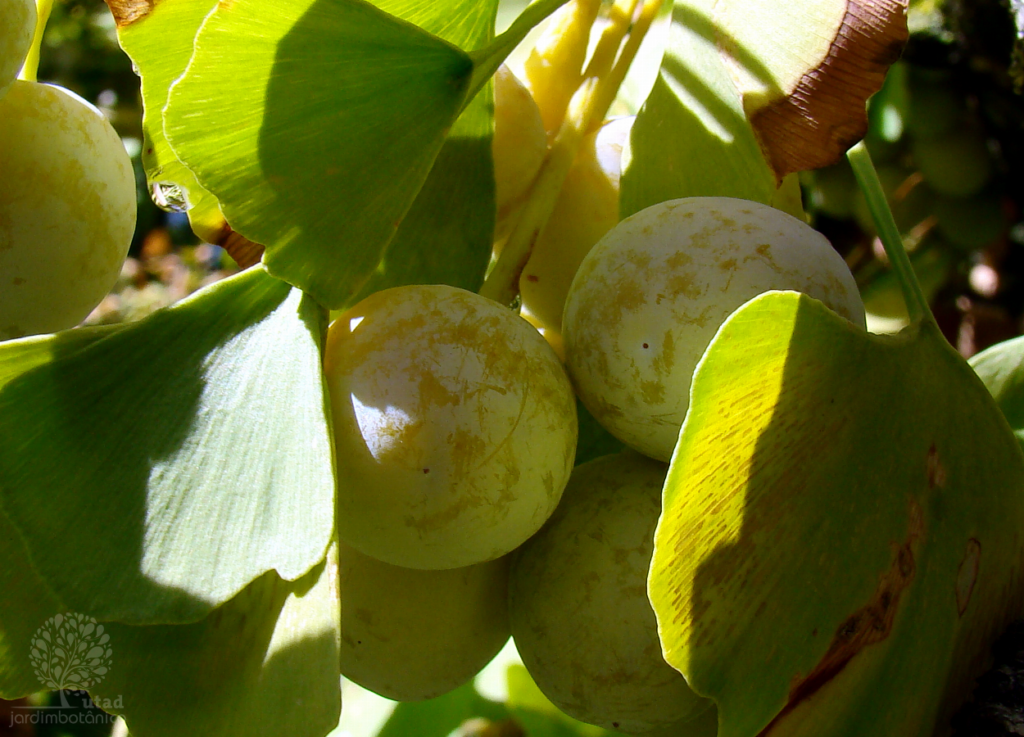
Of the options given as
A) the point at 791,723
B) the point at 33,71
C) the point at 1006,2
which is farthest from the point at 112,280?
the point at 1006,2

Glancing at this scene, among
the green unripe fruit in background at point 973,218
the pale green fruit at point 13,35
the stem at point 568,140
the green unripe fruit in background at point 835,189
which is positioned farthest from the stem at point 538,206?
the green unripe fruit in background at point 973,218

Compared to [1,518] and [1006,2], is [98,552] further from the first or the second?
[1006,2]

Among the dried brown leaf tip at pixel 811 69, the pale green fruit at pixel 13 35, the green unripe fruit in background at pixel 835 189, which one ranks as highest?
the dried brown leaf tip at pixel 811 69

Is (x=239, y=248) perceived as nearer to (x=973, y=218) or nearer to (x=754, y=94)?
(x=754, y=94)

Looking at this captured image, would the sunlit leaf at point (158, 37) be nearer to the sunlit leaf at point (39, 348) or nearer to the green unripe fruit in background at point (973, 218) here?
the sunlit leaf at point (39, 348)

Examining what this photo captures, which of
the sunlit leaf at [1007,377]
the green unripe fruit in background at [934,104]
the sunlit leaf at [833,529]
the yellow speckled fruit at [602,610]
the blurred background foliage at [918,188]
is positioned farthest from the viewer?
the green unripe fruit in background at [934,104]

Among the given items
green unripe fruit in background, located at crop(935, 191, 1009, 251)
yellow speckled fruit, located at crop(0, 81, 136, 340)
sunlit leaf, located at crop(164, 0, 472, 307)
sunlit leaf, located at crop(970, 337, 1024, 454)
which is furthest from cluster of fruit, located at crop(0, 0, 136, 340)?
green unripe fruit in background, located at crop(935, 191, 1009, 251)

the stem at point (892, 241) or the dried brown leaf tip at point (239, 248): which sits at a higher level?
the stem at point (892, 241)
